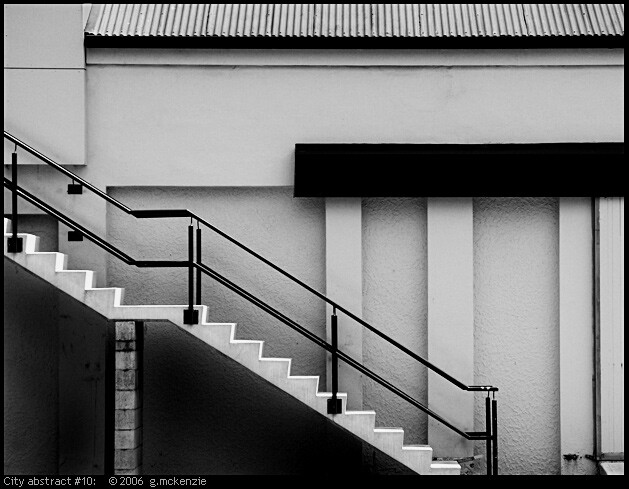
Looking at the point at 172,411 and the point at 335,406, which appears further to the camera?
the point at 172,411

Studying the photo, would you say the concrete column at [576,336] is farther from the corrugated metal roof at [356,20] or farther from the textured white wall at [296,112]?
the corrugated metal roof at [356,20]

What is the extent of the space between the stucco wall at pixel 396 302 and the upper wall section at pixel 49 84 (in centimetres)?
358

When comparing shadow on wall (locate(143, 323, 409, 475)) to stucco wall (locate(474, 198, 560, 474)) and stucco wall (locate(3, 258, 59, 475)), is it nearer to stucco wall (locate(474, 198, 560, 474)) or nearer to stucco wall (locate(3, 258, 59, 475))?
stucco wall (locate(3, 258, 59, 475))

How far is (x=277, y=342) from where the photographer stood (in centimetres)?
1026

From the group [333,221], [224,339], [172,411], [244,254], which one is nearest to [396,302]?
[333,221]

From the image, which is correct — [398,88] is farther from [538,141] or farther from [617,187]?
[617,187]

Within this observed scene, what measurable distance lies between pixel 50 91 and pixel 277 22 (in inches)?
110

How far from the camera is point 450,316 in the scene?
10.1m

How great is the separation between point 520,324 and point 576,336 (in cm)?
65

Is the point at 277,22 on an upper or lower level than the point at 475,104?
upper

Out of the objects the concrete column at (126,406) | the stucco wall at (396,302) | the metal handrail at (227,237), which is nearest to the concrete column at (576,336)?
the metal handrail at (227,237)

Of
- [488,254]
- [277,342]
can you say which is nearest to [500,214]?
[488,254]

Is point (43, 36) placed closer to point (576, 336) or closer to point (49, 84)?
point (49, 84)

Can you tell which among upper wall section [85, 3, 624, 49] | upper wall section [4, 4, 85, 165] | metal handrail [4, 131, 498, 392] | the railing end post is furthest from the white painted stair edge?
upper wall section [85, 3, 624, 49]
